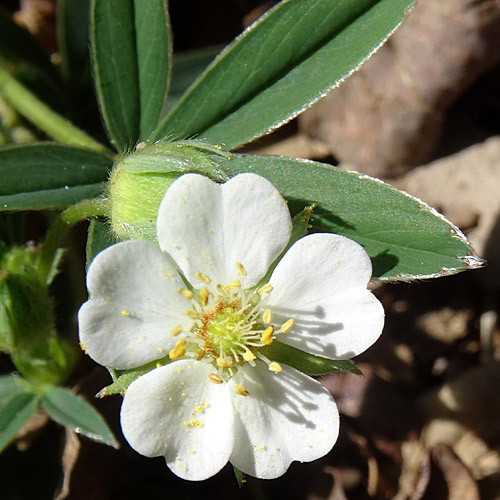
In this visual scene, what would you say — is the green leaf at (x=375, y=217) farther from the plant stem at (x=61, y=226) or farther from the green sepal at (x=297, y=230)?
the plant stem at (x=61, y=226)

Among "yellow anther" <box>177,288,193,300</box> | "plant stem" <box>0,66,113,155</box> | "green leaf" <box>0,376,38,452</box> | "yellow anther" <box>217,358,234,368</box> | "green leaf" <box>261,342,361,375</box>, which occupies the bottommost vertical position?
"green leaf" <box>0,376,38,452</box>

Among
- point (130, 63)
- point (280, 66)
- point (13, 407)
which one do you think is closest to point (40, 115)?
point (130, 63)

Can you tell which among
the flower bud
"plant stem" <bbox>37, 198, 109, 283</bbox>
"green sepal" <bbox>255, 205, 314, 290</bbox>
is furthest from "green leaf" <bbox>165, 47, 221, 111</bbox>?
"green sepal" <bbox>255, 205, 314, 290</bbox>

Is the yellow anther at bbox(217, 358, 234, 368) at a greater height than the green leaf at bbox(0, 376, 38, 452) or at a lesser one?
greater

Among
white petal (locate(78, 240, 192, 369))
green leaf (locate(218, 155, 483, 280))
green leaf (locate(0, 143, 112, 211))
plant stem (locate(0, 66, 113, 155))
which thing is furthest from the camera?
plant stem (locate(0, 66, 113, 155))

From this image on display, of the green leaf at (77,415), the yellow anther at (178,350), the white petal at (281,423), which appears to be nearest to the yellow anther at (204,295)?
the yellow anther at (178,350)

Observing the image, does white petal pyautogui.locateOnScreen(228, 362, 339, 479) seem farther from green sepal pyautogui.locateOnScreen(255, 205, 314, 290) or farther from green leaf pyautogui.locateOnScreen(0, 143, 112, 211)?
green leaf pyautogui.locateOnScreen(0, 143, 112, 211)

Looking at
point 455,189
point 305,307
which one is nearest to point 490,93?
point 455,189

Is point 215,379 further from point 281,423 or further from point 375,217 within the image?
point 375,217

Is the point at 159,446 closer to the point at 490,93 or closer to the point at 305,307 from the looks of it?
the point at 305,307
